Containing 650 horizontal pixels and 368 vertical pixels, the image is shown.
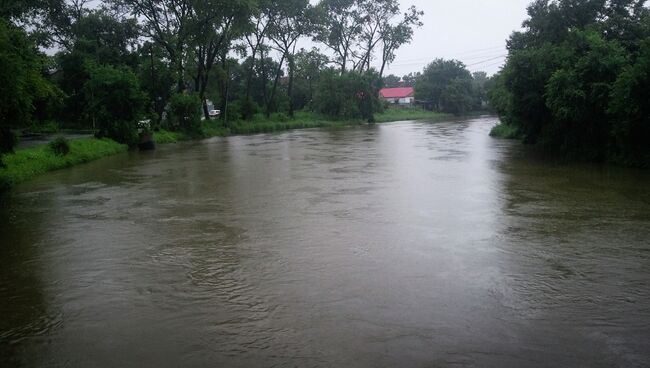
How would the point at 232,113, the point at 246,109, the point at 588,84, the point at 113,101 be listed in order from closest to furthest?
the point at 588,84 < the point at 113,101 < the point at 232,113 < the point at 246,109

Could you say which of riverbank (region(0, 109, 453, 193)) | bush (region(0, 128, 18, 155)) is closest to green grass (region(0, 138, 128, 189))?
riverbank (region(0, 109, 453, 193))

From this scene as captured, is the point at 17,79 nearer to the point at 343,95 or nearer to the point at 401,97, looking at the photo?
the point at 343,95

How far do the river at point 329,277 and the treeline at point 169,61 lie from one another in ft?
17.7

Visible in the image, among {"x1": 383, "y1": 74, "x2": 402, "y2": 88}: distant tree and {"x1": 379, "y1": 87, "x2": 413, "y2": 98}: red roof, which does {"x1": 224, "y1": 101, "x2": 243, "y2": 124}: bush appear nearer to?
{"x1": 379, "y1": 87, "x2": 413, "y2": 98}: red roof

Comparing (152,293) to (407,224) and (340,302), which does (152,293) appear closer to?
(340,302)

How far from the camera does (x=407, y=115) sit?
73750 millimetres

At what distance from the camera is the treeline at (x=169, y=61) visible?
26.1 meters

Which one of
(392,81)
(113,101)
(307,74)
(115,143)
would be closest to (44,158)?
(115,143)

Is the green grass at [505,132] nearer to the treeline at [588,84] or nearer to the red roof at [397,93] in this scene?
the treeline at [588,84]

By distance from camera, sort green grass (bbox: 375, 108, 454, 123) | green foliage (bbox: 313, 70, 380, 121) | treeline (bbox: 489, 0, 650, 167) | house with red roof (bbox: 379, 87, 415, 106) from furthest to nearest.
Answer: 1. house with red roof (bbox: 379, 87, 415, 106)
2. green grass (bbox: 375, 108, 454, 123)
3. green foliage (bbox: 313, 70, 380, 121)
4. treeline (bbox: 489, 0, 650, 167)

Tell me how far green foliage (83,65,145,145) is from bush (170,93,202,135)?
7.83 metres

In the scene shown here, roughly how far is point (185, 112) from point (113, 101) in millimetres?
9354

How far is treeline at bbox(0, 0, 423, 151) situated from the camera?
2614 centimetres

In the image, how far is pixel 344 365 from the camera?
14.2ft
